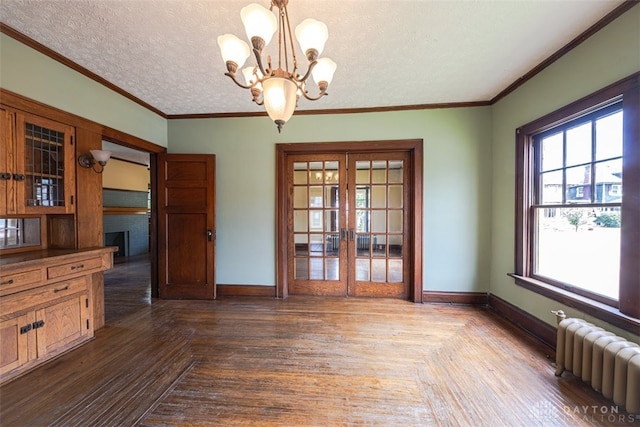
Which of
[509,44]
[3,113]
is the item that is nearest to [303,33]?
[509,44]

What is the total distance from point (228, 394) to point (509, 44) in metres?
3.65

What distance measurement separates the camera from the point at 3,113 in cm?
201

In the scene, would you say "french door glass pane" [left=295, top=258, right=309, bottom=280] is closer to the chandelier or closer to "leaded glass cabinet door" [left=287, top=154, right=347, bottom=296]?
"leaded glass cabinet door" [left=287, top=154, right=347, bottom=296]

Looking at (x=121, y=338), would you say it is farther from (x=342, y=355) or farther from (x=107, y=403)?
(x=342, y=355)

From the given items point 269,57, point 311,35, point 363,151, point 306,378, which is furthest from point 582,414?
point 363,151

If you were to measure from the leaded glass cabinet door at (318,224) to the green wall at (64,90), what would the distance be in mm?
2117

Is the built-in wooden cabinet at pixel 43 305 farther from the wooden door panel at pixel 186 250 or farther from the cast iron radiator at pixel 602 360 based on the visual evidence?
the cast iron radiator at pixel 602 360

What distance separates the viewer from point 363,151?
3568mm

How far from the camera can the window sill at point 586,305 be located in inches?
68.3

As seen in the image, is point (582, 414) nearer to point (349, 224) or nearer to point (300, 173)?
point (349, 224)

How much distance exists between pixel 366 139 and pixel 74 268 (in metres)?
3.57

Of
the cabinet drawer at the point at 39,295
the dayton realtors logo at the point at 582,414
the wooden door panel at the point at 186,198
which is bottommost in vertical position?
the dayton realtors logo at the point at 582,414

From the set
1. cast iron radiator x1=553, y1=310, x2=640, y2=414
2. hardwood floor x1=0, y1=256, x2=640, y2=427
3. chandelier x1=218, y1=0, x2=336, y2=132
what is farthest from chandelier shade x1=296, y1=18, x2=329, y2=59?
cast iron radiator x1=553, y1=310, x2=640, y2=414

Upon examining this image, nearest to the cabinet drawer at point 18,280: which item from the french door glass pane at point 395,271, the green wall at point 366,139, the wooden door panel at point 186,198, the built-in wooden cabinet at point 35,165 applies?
the built-in wooden cabinet at point 35,165
